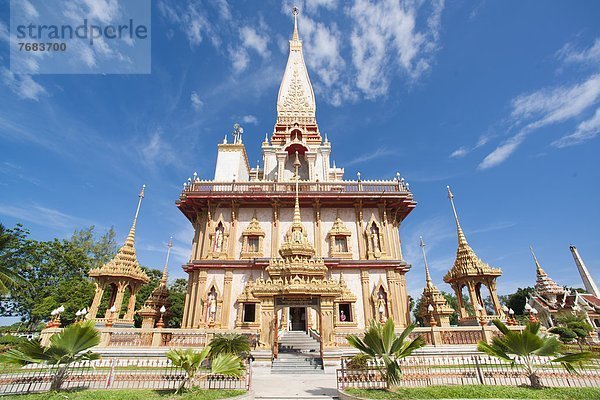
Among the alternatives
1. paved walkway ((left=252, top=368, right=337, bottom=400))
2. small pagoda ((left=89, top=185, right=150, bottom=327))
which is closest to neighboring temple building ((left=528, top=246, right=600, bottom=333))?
paved walkway ((left=252, top=368, right=337, bottom=400))

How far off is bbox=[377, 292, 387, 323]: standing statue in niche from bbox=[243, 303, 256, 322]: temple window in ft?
24.9

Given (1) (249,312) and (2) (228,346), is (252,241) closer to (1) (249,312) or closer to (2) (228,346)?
(1) (249,312)

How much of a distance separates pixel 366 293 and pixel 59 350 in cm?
1488

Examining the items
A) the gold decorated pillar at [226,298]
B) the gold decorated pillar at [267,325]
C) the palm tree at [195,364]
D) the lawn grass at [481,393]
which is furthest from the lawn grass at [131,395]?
the gold decorated pillar at [226,298]

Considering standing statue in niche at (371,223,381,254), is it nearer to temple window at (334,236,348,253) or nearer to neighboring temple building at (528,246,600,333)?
temple window at (334,236,348,253)

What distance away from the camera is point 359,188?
2058 centimetres

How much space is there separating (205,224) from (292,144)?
10.7 m

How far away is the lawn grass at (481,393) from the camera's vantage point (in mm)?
6863

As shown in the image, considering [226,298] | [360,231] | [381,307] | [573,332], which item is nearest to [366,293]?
[381,307]

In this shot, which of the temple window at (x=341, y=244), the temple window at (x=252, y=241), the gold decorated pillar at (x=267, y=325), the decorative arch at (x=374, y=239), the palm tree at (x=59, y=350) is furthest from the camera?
the temple window at (x=341, y=244)

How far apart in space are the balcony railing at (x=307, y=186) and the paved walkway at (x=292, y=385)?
38.7ft

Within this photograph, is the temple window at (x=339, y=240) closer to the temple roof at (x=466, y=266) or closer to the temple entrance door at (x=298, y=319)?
the temple entrance door at (x=298, y=319)

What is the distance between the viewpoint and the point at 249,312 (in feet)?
59.0

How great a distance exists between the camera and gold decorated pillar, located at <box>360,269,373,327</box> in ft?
57.4
